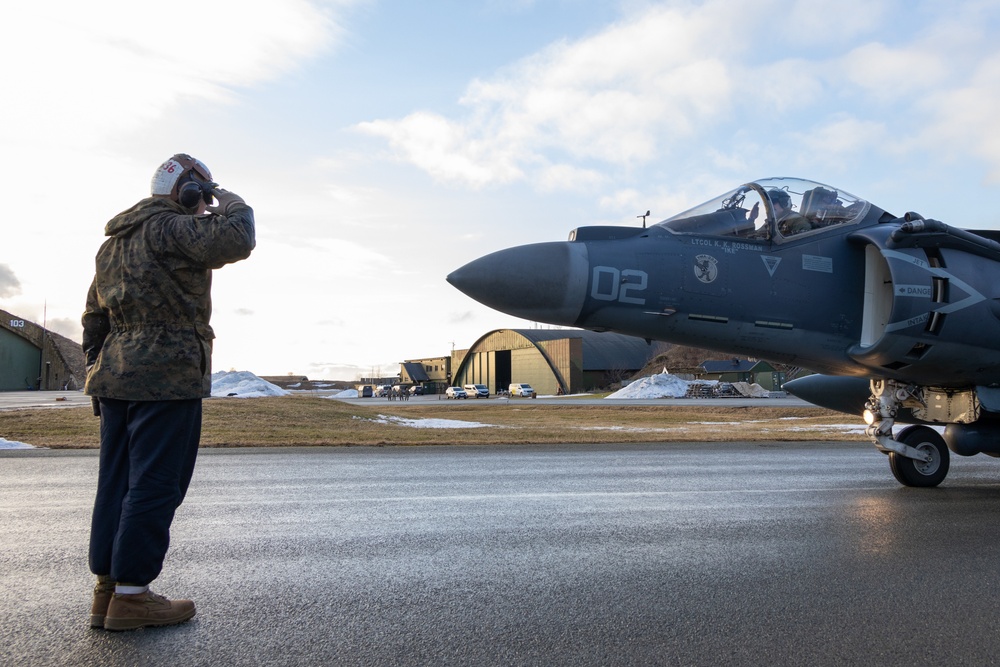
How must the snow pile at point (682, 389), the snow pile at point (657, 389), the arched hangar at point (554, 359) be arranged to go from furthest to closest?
1. the arched hangar at point (554, 359)
2. the snow pile at point (657, 389)
3. the snow pile at point (682, 389)

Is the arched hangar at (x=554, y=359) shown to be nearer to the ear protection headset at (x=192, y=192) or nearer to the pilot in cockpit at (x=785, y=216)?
the pilot in cockpit at (x=785, y=216)

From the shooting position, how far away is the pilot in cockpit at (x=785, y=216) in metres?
7.75

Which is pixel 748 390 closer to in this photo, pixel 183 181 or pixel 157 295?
pixel 183 181

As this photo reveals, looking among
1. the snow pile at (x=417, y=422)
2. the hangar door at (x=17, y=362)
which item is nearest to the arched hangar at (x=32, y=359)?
the hangar door at (x=17, y=362)

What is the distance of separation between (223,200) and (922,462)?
7761 millimetres

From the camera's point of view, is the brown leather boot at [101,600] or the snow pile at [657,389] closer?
the brown leather boot at [101,600]

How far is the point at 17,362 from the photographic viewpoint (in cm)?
6906

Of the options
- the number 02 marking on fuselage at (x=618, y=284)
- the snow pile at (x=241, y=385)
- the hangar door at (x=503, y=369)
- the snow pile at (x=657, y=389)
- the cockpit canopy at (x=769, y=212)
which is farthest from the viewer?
the hangar door at (x=503, y=369)

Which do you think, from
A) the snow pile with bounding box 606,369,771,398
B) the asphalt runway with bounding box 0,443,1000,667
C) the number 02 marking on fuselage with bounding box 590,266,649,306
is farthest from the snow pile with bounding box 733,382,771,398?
the number 02 marking on fuselage with bounding box 590,266,649,306

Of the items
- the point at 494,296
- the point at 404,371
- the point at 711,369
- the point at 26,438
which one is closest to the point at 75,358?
the point at 404,371

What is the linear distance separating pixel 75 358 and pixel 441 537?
3201 inches

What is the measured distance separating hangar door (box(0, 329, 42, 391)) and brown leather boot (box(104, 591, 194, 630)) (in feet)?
253

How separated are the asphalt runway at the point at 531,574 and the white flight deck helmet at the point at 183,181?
6.33 ft

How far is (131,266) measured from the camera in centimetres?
340
